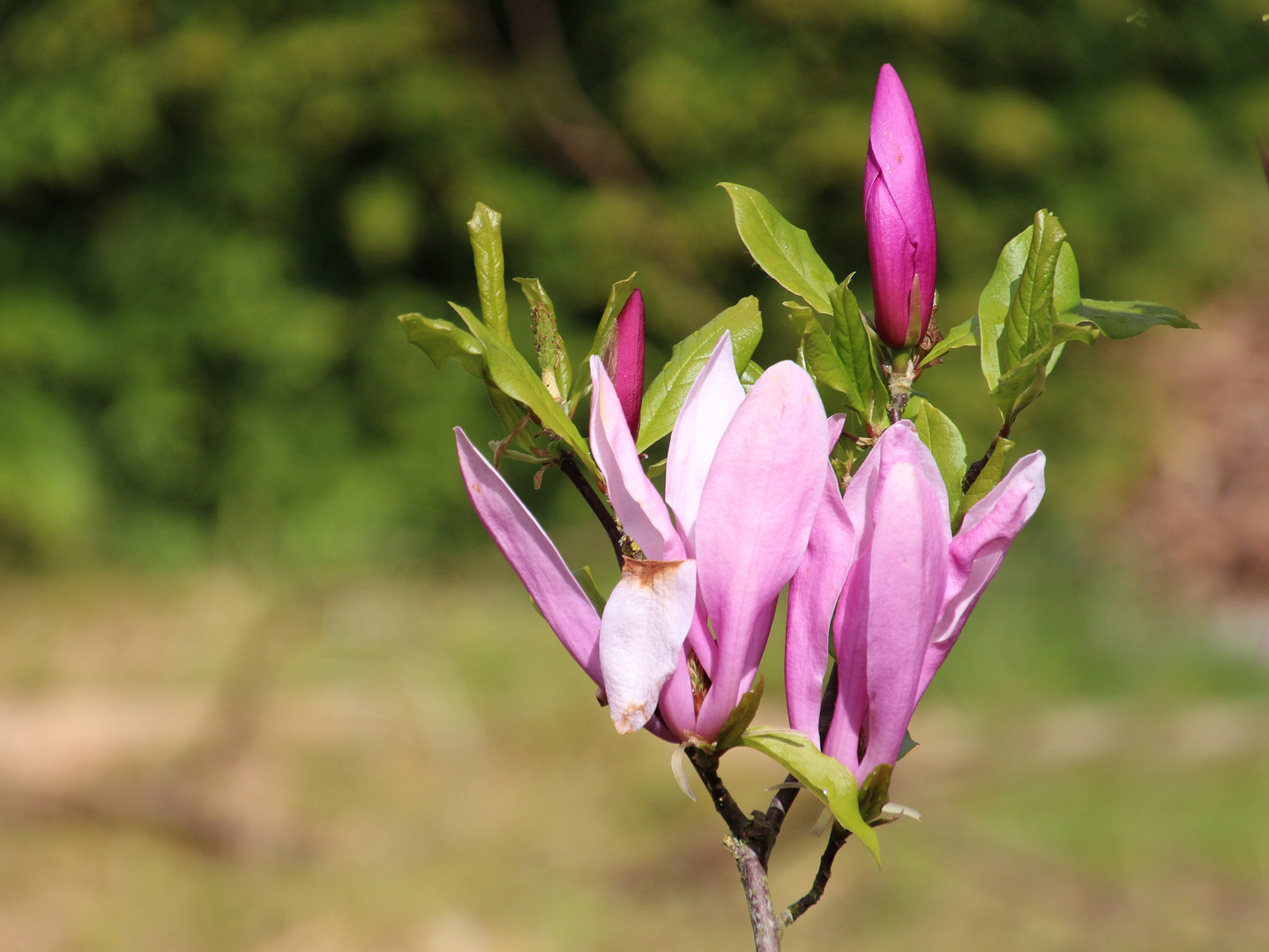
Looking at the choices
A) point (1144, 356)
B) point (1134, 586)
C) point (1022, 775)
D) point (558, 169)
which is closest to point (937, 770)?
point (1022, 775)

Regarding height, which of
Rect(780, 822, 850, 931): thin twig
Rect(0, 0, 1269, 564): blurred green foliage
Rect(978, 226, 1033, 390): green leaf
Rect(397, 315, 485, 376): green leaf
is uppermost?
Rect(397, 315, 485, 376): green leaf

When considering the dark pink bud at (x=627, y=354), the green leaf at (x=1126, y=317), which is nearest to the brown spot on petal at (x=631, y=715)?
the dark pink bud at (x=627, y=354)

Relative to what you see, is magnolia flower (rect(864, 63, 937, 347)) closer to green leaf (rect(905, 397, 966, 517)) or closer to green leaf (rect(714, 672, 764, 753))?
green leaf (rect(905, 397, 966, 517))

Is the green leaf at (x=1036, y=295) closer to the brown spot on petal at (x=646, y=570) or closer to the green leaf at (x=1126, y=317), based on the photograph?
the green leaf at (x=1126, y=317)

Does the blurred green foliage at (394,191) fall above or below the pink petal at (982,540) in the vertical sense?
below

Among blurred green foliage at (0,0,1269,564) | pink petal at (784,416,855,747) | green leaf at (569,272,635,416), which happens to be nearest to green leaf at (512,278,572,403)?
green leaf at (569,272,635,416)

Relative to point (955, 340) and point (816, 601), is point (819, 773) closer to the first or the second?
point (816, 601)
